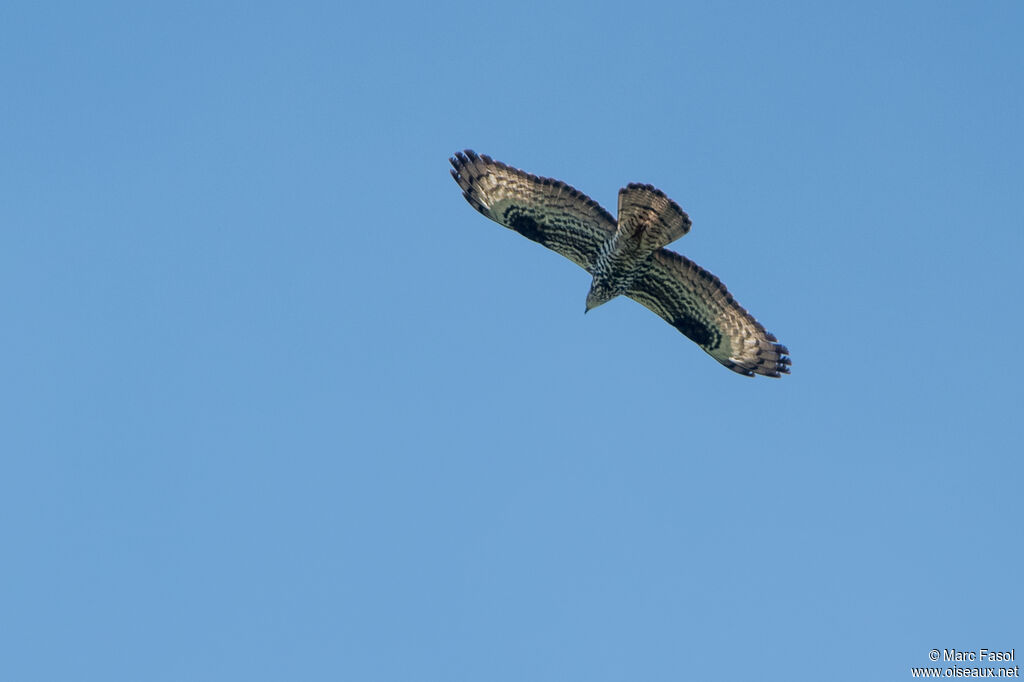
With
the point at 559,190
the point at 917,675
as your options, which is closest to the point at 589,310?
the point at 559,190

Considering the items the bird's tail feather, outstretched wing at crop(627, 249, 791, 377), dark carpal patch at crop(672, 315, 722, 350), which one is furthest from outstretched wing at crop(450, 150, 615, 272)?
dark carpal patch at crop(672, 315, 722, 350)

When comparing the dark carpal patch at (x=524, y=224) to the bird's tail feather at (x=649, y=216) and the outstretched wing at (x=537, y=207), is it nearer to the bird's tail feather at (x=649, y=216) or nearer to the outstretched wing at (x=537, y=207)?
the outstretched wing at (x=537, y=207)

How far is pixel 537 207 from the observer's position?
1444 cm

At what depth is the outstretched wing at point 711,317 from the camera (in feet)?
48.9

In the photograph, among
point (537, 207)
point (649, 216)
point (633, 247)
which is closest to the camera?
point (649, 216)

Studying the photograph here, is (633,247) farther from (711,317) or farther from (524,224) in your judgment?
(711,317)

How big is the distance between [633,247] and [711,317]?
81.9 inches

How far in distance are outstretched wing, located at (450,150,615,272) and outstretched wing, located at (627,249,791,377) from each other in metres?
1.02

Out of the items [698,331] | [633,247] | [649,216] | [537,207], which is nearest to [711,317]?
A: [698,331]

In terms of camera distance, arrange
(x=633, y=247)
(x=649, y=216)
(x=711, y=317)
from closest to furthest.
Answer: (x=649, y=216) → (x=633, y=247) → (x=711, y=317)

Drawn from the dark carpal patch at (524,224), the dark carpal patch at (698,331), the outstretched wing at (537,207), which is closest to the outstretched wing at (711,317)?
the dark carpal patch at (698,331)

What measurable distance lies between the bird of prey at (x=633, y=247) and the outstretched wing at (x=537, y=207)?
0.01 meters

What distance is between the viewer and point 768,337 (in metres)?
15.4

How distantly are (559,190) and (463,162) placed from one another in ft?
4.92
